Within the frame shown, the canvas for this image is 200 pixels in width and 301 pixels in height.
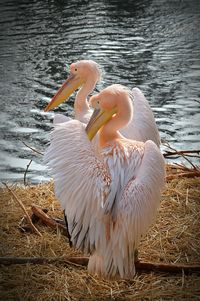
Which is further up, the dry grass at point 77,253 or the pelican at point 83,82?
the pelican at point 83,82

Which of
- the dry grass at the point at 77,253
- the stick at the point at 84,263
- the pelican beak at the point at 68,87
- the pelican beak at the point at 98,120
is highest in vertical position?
the pelican beak at the point at 98,120

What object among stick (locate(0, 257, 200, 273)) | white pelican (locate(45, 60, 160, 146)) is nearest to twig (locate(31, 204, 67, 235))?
stick (locate(0, 257, 200, 273))

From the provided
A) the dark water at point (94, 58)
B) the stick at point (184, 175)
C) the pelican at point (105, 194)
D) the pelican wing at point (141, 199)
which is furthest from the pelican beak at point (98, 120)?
the dark water at point (94, 58)

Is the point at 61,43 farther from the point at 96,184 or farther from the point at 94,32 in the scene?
the point at 96,184

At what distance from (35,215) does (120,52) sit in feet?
12.3

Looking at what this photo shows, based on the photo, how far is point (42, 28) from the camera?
7531 mm

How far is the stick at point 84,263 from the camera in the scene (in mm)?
2473

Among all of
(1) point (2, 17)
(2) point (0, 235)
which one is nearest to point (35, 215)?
(2) point (0, 235)

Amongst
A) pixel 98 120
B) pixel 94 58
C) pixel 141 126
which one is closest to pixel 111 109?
pixel 98 120

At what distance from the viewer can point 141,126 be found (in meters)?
2.85

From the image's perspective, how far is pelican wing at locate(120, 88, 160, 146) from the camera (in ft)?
9.30

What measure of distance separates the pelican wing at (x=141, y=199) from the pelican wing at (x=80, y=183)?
83 mm

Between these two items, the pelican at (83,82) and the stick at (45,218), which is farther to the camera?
the pelican at (83,82)

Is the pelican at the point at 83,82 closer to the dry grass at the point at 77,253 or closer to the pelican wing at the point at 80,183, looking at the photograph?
the dry grass at the point at 77,253
